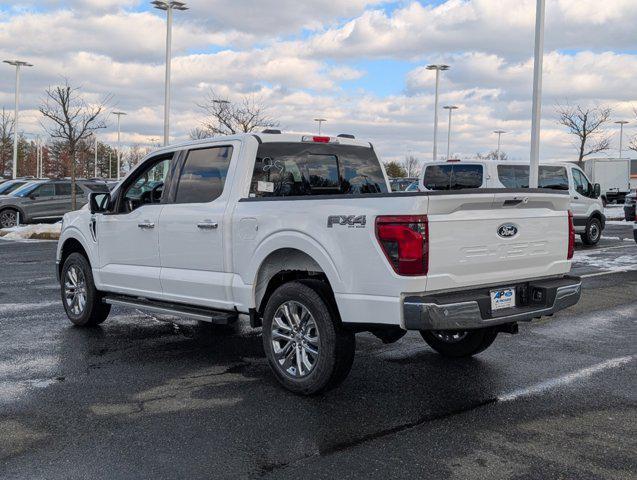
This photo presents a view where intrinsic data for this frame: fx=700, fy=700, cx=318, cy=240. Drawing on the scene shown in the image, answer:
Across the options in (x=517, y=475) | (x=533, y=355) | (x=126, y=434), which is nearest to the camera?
(x=517, y=475)

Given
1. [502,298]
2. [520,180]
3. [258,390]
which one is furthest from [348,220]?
[520,180]

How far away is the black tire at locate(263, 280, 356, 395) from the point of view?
16.2 feet

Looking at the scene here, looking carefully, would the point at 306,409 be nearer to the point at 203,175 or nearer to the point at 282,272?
the point at 282,272

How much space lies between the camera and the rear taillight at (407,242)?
4.45 m

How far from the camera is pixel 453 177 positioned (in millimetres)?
16891

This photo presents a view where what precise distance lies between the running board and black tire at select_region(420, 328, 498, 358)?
1.84 meters

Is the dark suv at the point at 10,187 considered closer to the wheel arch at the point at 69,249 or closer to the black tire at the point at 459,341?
the wheel arch at the point at 69,249

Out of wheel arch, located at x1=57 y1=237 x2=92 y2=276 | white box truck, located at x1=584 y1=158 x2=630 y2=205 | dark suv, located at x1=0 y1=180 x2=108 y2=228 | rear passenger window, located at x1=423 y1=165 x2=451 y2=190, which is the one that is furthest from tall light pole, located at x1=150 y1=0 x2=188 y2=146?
white box truck, located at x1=584 y1=158 x2=630 y2=205

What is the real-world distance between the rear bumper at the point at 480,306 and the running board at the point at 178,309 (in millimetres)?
1854

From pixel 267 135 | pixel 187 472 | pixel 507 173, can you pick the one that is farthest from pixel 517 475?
pixel 507 173

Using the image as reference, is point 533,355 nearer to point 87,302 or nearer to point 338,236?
point 338,236

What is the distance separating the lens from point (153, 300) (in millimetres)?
6754

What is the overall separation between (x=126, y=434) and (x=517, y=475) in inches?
92.4

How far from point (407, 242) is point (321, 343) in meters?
1.04
